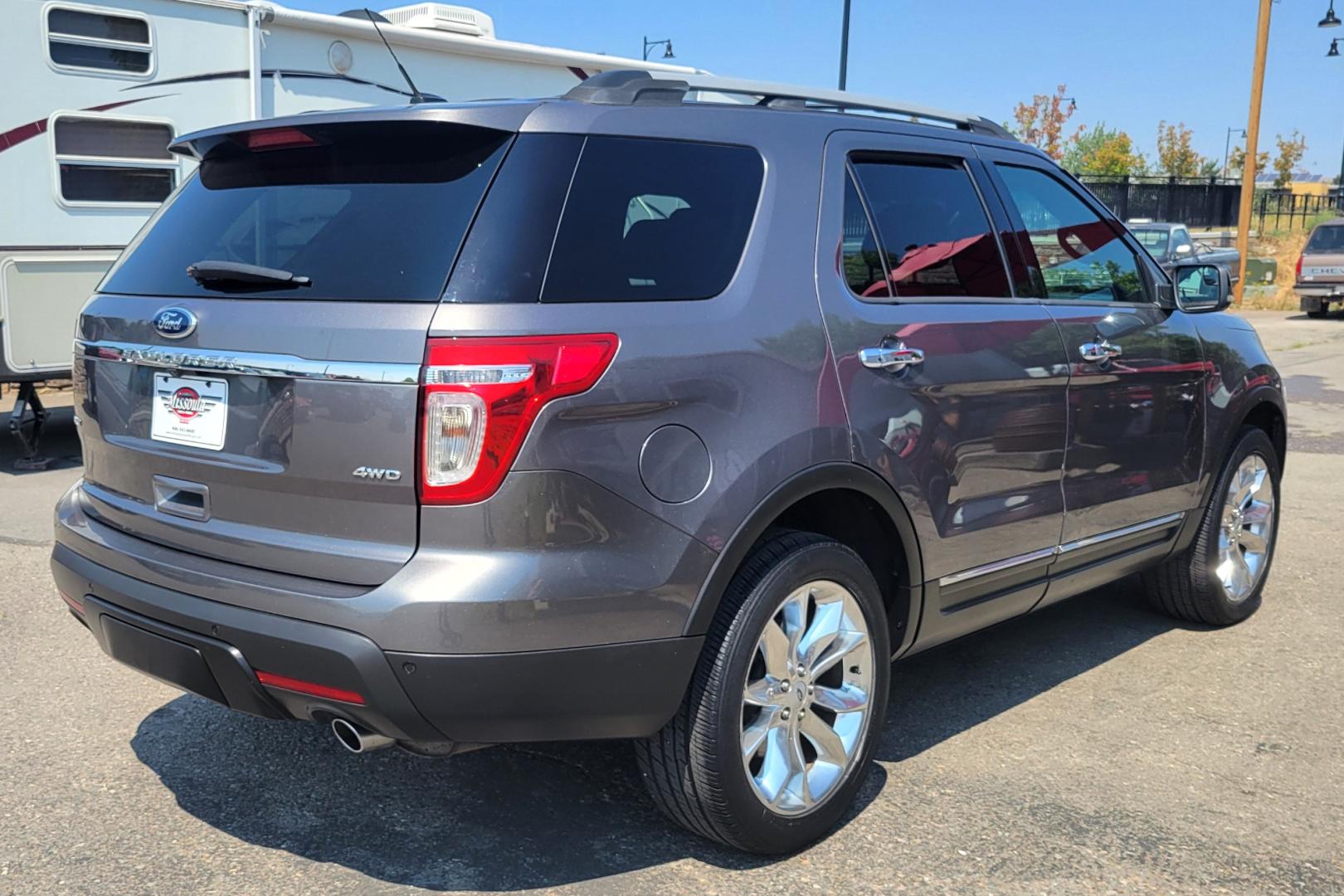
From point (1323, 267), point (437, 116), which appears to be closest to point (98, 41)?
point (437, 116)

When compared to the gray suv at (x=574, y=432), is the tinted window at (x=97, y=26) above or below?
above

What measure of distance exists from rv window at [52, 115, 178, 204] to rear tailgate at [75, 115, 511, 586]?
5839 millimetres

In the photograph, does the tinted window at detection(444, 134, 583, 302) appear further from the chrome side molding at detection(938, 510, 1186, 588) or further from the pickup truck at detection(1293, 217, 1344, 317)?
the pickup truck at detection(1293, 217, 1344, 317)

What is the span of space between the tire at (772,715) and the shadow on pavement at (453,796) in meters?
0.17

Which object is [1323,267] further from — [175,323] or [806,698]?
[175,323]

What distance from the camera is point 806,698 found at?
3287 millimetres

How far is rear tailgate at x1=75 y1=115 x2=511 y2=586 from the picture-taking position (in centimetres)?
272

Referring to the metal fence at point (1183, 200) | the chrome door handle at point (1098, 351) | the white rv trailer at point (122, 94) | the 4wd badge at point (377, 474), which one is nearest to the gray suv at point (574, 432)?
the 4wd badge at point (377, 474)

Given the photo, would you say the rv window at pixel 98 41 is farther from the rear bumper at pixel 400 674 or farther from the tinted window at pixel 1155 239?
the tinted window at pixel 1155 239

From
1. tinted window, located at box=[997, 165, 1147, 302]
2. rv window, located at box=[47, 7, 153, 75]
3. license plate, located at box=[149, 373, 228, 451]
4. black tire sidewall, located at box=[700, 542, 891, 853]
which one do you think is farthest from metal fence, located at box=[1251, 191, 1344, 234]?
license plate, located at box=[149, 373, 228, 451]

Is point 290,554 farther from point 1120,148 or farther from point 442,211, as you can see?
→ point 1120,148

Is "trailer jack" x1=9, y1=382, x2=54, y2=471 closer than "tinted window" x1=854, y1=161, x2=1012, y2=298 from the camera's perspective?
No

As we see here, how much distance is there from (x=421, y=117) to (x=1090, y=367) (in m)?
2.38

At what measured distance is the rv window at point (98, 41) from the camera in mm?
8281
